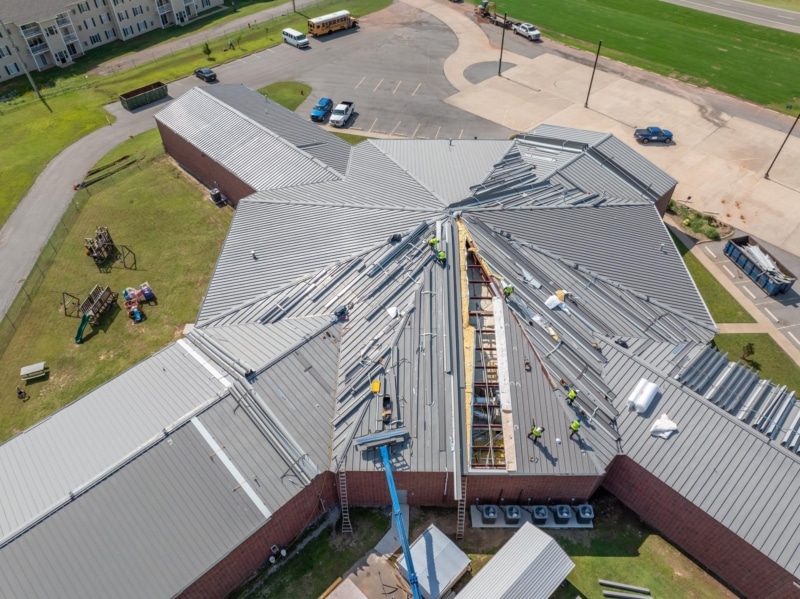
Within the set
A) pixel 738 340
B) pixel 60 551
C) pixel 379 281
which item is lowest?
pixel 738 340

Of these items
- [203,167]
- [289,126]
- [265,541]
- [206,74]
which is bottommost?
[265,541]

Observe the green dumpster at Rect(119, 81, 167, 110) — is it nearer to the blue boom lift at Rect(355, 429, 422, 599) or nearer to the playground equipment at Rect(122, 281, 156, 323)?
the playground equipment at Rect(122, 281, 156, 323)

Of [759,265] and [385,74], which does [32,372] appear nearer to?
[385,74]

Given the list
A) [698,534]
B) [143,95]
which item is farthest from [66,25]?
[698,534]

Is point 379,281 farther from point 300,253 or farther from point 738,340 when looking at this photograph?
point 738,340

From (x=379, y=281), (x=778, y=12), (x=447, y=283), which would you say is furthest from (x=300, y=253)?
(x=778, y=12)

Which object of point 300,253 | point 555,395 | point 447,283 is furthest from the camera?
point 300,253

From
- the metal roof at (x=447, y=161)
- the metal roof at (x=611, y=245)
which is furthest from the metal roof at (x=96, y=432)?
the metal roof at (x=611, y=245)

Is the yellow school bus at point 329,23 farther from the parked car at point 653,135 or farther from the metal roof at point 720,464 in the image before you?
the metal roof at point 720,464
